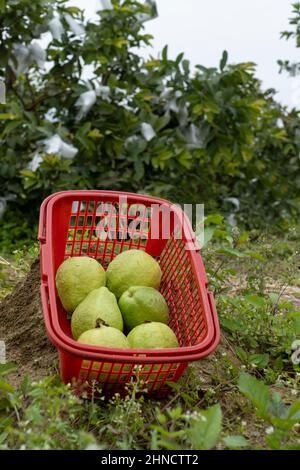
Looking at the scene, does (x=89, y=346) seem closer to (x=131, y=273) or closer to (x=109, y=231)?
(x=131, y=273)

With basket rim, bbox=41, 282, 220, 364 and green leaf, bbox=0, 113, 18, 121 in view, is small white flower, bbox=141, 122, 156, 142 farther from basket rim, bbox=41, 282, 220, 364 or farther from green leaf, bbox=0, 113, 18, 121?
basket rim, bbox=41, 282, 220, 364

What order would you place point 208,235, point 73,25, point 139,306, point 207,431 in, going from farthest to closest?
point 73,25, point 208,235, point 139,306, point 207,431

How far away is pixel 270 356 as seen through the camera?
2.52 meters

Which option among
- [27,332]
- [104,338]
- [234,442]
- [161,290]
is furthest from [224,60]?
[234,442]

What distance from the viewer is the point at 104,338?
191 centimetres

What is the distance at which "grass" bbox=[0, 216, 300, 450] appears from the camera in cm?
153

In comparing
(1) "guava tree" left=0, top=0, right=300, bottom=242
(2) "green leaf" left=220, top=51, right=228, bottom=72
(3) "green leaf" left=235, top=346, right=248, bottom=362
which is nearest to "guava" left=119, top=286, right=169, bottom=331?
(3) "green leaf" left=235, top=346, right=248, bottom=362

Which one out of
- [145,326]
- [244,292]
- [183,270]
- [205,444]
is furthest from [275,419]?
[244,292]

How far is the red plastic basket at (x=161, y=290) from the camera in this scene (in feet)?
5.80

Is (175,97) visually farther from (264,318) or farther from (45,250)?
(45,250)

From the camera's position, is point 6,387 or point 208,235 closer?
point 6,387

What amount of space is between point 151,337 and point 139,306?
184 mm

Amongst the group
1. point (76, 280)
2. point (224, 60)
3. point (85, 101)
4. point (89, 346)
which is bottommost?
point (89, 346)

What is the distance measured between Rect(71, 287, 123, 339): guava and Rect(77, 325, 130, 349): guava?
74 millimetres
